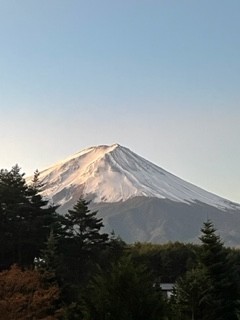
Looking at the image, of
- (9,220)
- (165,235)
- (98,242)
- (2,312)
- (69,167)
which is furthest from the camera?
(69,167)

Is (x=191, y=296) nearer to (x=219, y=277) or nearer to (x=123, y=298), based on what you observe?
(x=219, y=277)

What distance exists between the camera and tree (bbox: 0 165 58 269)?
2448cm

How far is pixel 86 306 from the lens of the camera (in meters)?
11.6

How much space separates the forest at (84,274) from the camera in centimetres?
1154

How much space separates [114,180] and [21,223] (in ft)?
428

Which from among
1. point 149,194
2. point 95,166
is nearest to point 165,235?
point 149,194

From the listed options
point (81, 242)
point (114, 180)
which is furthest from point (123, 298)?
point (114, 180)

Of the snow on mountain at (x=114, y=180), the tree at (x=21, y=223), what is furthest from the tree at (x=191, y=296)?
the snow on mountain at (x=114, y=180)

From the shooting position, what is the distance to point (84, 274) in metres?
A: 25.2

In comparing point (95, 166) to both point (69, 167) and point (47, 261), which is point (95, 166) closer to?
point (69, 167)

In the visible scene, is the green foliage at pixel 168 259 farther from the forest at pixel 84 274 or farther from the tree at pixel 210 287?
the tree at pixel 210 287

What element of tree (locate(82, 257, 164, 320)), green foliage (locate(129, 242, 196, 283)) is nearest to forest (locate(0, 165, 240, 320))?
tree (locate(82, 257, 164, 320))

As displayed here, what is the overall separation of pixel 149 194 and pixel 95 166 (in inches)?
695

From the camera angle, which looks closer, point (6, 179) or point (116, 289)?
point (116, 289)
